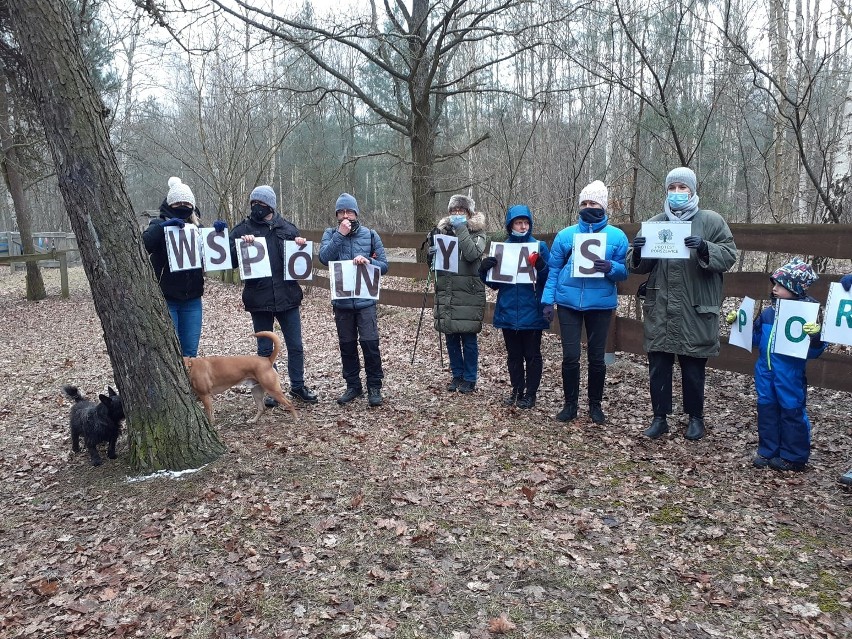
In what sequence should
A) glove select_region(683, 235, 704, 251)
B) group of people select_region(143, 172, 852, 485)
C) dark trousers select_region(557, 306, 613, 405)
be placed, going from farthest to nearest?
dark trousers select_region(557, 306, 613, 405) < glove select_region(683, 235, 704, 251) < group of people select_region(143, 172, 852, 485)

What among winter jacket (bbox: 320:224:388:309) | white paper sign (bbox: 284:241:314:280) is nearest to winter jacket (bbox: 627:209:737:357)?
winter jacket (bbox: 320:224:388:309)

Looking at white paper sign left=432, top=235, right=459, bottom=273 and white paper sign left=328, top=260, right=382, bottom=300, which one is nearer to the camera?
white paper sign left=328, top=260, right=382, bottom=300

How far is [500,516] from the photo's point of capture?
162 inches

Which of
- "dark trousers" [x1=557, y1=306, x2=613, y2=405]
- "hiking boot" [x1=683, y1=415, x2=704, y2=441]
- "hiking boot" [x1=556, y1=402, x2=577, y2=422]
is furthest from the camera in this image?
"hiking boot" [x1=556, y1=402, x2=577, y2=422]

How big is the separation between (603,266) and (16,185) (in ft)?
51.8

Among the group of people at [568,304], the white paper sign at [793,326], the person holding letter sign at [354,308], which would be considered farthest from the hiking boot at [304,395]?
the white paper sign at [793,326]

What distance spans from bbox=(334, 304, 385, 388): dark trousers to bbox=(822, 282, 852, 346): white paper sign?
3992 mm

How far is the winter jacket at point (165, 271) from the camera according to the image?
5.66 meters

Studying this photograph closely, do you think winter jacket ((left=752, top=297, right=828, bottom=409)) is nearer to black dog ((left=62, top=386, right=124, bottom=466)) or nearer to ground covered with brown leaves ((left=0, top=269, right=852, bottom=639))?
ground covered with brown leaves ((left=0, top=269, right=852, bottom=639))

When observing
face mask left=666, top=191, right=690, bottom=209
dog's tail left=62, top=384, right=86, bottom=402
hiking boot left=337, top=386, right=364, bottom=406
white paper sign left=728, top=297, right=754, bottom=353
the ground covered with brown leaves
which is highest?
face mask left=666, top=191, right=690, bottom=209

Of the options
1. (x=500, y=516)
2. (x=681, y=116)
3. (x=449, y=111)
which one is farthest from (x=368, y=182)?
(x=500, y=516)

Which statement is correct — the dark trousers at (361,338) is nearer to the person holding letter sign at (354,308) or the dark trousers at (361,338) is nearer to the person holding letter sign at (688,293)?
the person holding letter sign at (354,308)

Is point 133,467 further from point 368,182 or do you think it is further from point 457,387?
point 368,182

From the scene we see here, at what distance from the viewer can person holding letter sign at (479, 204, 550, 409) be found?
599cm
